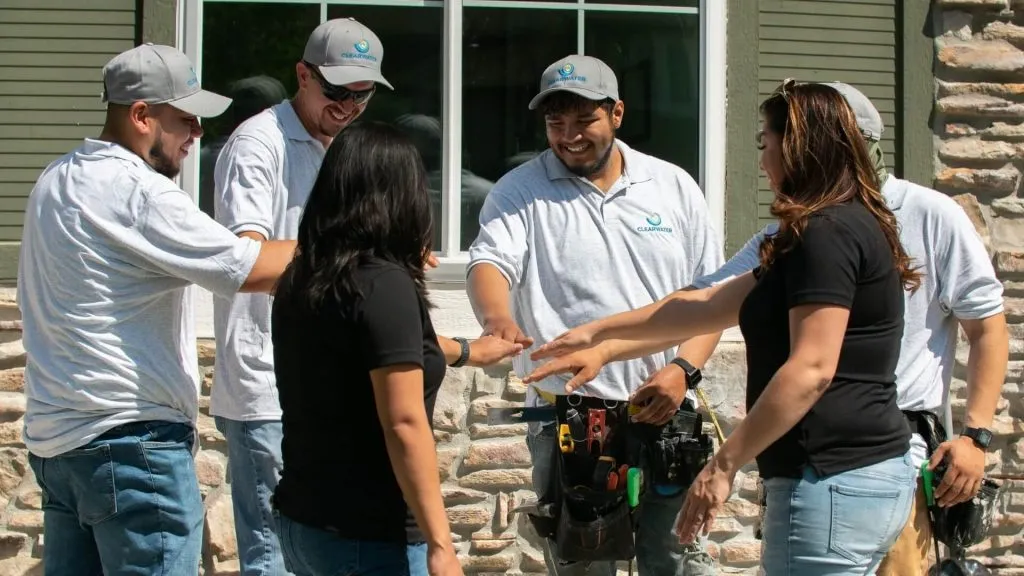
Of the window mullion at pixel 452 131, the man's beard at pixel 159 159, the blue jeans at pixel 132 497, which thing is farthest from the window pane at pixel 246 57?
the blue jeans at pixel 132 497

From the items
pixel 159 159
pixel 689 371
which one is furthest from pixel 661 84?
pixel 159 159

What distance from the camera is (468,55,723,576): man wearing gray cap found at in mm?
3846

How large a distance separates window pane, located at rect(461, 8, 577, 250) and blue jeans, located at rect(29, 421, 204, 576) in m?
2.54

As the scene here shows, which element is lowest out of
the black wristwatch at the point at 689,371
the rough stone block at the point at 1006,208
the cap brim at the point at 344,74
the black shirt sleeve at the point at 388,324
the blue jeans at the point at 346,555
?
the blue jeans at the point at 346,555

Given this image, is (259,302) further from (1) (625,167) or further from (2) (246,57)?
(2) (246,57)

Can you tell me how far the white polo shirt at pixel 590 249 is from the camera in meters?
3.87

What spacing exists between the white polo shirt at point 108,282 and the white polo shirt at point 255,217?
0.49 meters

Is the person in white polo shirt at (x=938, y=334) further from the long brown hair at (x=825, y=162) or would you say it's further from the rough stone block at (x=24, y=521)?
the rough stone block at (x=24, y=521)

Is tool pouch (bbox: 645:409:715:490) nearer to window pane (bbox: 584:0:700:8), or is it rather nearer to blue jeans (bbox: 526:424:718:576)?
blue jeans (bbox: 526:424:718:576)

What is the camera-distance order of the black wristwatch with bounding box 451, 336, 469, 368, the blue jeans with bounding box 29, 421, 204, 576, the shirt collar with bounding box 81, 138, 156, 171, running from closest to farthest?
1. the blue jeans with bounding box 29, 421, 204, 576
2. the shirt collar with bounding box 81, 138, 156, 171
3. the black wristwatch with bounding box 451, 336, 469, 368

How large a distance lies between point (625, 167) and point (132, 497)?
188 centimetres

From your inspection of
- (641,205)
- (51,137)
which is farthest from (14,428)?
(641,205)

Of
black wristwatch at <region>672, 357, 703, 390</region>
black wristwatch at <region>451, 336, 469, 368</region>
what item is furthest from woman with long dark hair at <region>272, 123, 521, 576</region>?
black wristwatch at <region>672, 357, 703, 390</region>

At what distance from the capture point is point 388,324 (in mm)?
2578
